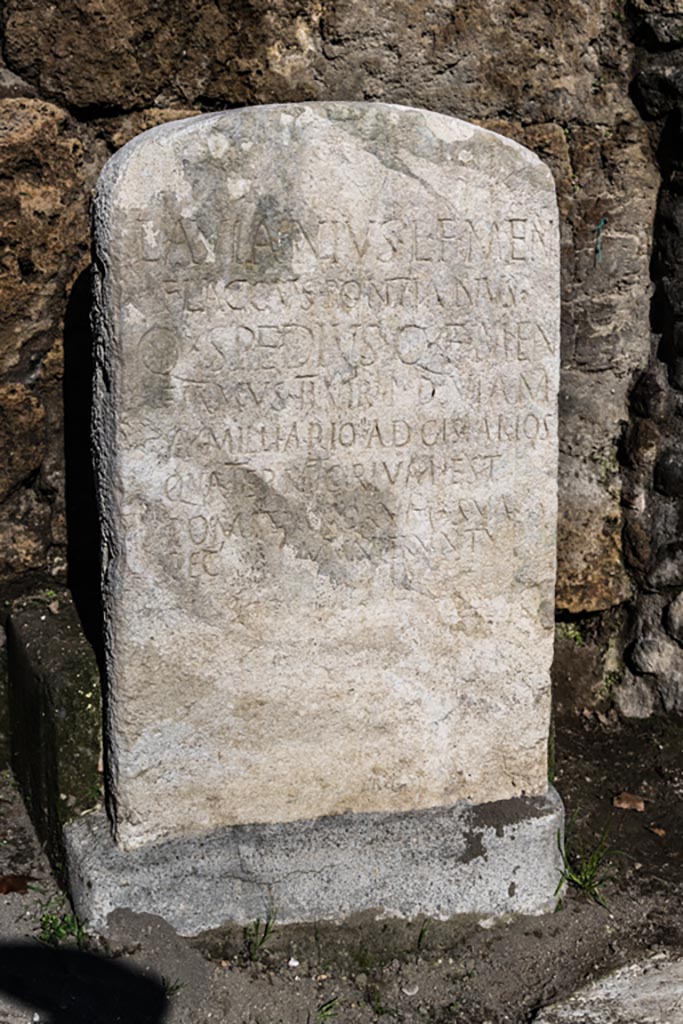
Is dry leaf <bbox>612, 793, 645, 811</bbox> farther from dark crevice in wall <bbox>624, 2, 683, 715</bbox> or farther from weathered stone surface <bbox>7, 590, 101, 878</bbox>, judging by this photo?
→ weathered stone surface <bbox>7, 590, 101, 878</bbox>

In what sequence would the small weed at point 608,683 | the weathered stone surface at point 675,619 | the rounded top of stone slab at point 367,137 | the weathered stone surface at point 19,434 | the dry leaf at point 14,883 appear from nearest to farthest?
1. the rounded top of stone slab at point 367,137
2. the dry leaf at point 14,883
3. the weathered stone surface at point 19,434
4. the weathered stone surface at point 675,619
5. the small weed at point 608,683

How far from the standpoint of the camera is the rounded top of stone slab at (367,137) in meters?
2.45

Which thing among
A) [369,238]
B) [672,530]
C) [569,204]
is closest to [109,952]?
[369,238]

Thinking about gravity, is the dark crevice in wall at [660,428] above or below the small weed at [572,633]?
above

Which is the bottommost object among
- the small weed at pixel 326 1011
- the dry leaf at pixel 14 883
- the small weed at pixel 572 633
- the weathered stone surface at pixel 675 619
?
the small weed at pixel 326 1011

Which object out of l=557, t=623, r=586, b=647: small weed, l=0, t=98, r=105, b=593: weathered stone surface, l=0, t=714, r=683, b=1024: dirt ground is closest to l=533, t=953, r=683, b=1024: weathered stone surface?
l=0, t=714, r=683, b=1024: dirt ground

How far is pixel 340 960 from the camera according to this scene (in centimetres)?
279

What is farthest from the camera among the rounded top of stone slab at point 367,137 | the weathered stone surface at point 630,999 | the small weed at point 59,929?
the small weed at point 59,929

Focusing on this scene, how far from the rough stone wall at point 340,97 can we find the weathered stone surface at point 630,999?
1.09m

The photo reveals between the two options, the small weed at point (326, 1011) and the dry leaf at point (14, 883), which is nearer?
the small weed at point (326, 1011)

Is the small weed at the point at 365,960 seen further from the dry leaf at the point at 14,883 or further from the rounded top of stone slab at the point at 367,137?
the rounded top of stone slab at the point at 367,137

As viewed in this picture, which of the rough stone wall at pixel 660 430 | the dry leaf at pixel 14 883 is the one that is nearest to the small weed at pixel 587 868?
the rough stone wall at pixel 660 430

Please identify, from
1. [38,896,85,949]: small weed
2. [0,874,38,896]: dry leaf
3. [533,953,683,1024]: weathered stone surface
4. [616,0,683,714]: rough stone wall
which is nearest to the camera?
[533,953,683,1024]: weathered stone surface

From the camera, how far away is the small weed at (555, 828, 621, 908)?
2.99m
